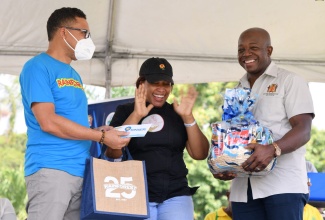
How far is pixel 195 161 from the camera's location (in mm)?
21094

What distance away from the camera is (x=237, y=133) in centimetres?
417

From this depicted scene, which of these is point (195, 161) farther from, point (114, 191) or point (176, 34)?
point (114, 191)

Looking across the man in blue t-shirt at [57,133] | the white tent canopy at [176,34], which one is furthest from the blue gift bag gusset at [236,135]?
the white tent canopy at [176,34]

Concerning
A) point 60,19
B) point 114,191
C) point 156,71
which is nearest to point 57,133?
point 114,191

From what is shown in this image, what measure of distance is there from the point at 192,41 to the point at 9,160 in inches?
749

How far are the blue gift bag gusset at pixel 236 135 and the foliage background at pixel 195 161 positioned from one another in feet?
53.2

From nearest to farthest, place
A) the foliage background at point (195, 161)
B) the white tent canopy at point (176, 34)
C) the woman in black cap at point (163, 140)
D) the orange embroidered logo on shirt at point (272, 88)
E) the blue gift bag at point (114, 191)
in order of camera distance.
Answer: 1. the blue gift bag at point (114, 191)
2. the woman in black cap at point (163, 140)
3. the orange embroidered logo on shirt at point (272, 88)
4. the white tent canopy at point (176, 34)
5. the foliage background at point (195, 161)

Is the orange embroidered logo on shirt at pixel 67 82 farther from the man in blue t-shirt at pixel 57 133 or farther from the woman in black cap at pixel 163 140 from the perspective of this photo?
the woman in black cap at pixel 163 140

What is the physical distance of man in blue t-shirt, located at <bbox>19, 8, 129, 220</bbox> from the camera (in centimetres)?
396

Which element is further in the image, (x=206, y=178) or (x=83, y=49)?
(x=206, y=178)

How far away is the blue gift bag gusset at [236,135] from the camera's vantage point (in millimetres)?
4137

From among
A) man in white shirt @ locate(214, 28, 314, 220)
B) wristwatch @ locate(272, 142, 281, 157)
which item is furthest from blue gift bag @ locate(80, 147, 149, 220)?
→ wristwatch @ locate(272, 142, 281, 157)

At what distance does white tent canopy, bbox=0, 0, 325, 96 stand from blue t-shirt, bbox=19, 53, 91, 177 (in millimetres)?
1781

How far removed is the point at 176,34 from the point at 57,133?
2645mm
